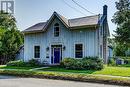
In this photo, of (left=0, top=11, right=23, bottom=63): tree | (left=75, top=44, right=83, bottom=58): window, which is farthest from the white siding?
(left=0, top=11, right=23, bottom=63): tree

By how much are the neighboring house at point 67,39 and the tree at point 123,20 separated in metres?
1.92

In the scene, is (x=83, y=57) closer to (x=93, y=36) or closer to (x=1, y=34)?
(x=93, y=36)

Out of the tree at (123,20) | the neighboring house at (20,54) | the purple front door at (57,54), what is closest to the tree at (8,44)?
the neighboring house at (20,54)

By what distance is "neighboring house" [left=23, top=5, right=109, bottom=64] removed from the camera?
27.9 metres

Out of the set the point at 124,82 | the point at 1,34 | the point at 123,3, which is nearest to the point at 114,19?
the point at 123,3

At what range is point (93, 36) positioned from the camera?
1089 inches

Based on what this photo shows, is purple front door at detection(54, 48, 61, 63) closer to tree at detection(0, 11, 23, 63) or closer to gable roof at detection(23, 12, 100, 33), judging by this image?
gable roof at detection(23, 12, 100, 33)

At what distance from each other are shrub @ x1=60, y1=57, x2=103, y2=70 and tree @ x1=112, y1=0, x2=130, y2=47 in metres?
4.80

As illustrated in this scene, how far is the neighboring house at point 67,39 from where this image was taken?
2789 cm

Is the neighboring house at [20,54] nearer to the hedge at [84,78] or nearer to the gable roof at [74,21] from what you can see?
the gable roof at [74,21]

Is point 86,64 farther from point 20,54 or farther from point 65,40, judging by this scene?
point 20,54

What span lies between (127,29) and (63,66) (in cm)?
826

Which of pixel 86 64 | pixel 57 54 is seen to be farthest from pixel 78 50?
Answer: pixel 86 64

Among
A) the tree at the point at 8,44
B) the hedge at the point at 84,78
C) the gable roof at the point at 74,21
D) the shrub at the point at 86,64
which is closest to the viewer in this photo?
the hedge at the point at 84,78
